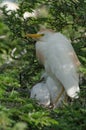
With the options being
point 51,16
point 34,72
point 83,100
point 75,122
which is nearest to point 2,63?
point 34,72

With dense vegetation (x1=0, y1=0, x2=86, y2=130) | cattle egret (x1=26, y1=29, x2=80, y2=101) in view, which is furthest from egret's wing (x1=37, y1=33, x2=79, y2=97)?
dense vegetation (x1=0, y1=0, x2=86, y2=130)

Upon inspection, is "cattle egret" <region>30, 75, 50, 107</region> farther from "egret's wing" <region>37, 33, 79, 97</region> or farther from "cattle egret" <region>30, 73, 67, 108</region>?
"egret's wing" <region>37, 33, 79, 97</region>

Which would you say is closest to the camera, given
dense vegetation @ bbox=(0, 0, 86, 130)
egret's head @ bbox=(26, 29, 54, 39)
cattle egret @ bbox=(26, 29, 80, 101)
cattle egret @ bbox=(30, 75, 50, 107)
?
cattle egret @ bbox=(30, 75, 50, 107)

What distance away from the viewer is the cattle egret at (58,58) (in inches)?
187

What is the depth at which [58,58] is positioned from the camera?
16.1ft

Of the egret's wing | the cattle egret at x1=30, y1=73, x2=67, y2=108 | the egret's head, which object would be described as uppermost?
the egret's head

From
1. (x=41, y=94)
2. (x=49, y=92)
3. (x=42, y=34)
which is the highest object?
(x=42, y=34)

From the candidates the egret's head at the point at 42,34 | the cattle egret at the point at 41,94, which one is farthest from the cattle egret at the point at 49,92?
the egret's head at the point at 42,34

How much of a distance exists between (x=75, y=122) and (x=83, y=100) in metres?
0.40

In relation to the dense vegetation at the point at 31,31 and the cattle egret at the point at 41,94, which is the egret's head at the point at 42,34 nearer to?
the dense vegetation at the point at 31,31

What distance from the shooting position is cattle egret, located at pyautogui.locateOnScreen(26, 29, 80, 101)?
4.74 metres

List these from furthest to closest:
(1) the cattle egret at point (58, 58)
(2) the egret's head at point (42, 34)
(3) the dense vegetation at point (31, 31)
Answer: (2) the egret's head at point (42, 34) < (3) the dense vegetation at point (31, 31) < (1) the cattle egret at point (58, 58)

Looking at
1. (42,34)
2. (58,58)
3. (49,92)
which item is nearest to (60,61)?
(58,58)

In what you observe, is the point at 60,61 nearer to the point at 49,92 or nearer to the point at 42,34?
the point at 49,92
